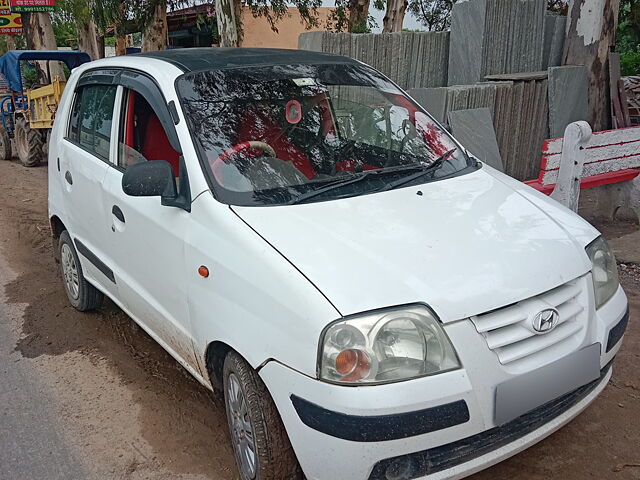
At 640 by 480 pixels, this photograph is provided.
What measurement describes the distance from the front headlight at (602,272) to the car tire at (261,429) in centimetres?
136

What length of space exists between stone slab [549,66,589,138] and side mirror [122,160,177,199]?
16.3 ft

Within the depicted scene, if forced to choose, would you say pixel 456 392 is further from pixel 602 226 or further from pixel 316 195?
pixel 602 226

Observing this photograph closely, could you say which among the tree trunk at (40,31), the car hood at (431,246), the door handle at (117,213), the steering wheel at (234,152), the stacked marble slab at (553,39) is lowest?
the door handle at (117,213)

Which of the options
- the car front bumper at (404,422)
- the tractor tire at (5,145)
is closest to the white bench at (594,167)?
the car front bumper at (404,422)

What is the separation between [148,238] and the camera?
313 cm

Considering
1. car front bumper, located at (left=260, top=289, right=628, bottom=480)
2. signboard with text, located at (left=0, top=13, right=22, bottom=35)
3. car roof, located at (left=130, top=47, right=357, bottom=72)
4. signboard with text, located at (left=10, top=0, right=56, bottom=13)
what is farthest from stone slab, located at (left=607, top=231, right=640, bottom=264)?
signboard with text, located at (left=0, top=13, right=22, bottom=35)

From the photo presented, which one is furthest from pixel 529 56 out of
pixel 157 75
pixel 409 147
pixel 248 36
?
pixel 248 36

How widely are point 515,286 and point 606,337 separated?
1.75 ft

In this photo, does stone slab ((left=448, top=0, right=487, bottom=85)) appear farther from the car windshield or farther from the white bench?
the car windshield

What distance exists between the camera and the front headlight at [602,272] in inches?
102

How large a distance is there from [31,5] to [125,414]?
15563 mm

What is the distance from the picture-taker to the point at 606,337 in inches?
98.2

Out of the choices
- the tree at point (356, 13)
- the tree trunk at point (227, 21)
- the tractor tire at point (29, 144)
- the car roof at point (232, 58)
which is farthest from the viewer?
the tree at point (356, 13)

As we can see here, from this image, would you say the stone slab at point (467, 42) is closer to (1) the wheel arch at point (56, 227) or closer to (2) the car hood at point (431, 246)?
(2) the car hood at point (431, 246)
